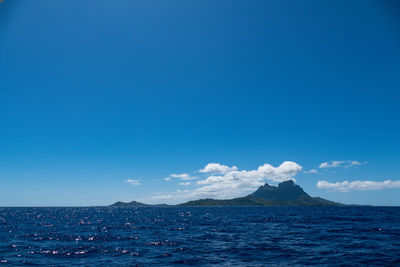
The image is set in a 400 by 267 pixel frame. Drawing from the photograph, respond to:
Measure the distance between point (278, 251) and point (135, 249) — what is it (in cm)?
1714

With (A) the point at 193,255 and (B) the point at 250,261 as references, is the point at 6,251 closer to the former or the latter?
(A) the point at 193,255

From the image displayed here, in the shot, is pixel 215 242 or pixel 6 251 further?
pixel 215 242

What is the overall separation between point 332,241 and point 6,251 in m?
42.3

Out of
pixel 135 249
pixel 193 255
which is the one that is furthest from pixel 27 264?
pixel 193 255

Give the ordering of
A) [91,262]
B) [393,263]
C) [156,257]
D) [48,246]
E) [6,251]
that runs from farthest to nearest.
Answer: [48,246] < [6,251] < [156,257] < [91,262] < [393,263]

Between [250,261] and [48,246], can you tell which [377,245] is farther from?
[48,246]

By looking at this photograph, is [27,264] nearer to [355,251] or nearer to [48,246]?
[48,246]

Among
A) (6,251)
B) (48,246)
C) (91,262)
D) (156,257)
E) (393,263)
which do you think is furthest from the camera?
(48,246)

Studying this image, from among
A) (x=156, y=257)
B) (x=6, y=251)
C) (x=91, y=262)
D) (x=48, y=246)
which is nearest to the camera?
(x=91, y=262)

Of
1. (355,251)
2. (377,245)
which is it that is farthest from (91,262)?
(377,245)

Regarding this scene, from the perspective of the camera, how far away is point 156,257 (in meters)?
25.9

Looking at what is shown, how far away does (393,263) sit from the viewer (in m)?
22.7

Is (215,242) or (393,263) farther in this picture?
(215,242)

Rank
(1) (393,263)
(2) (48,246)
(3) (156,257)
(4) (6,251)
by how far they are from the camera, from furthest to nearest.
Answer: (2) (48,246) → (4) (6,251) → (3) (156,257) → (1) (393,263)
